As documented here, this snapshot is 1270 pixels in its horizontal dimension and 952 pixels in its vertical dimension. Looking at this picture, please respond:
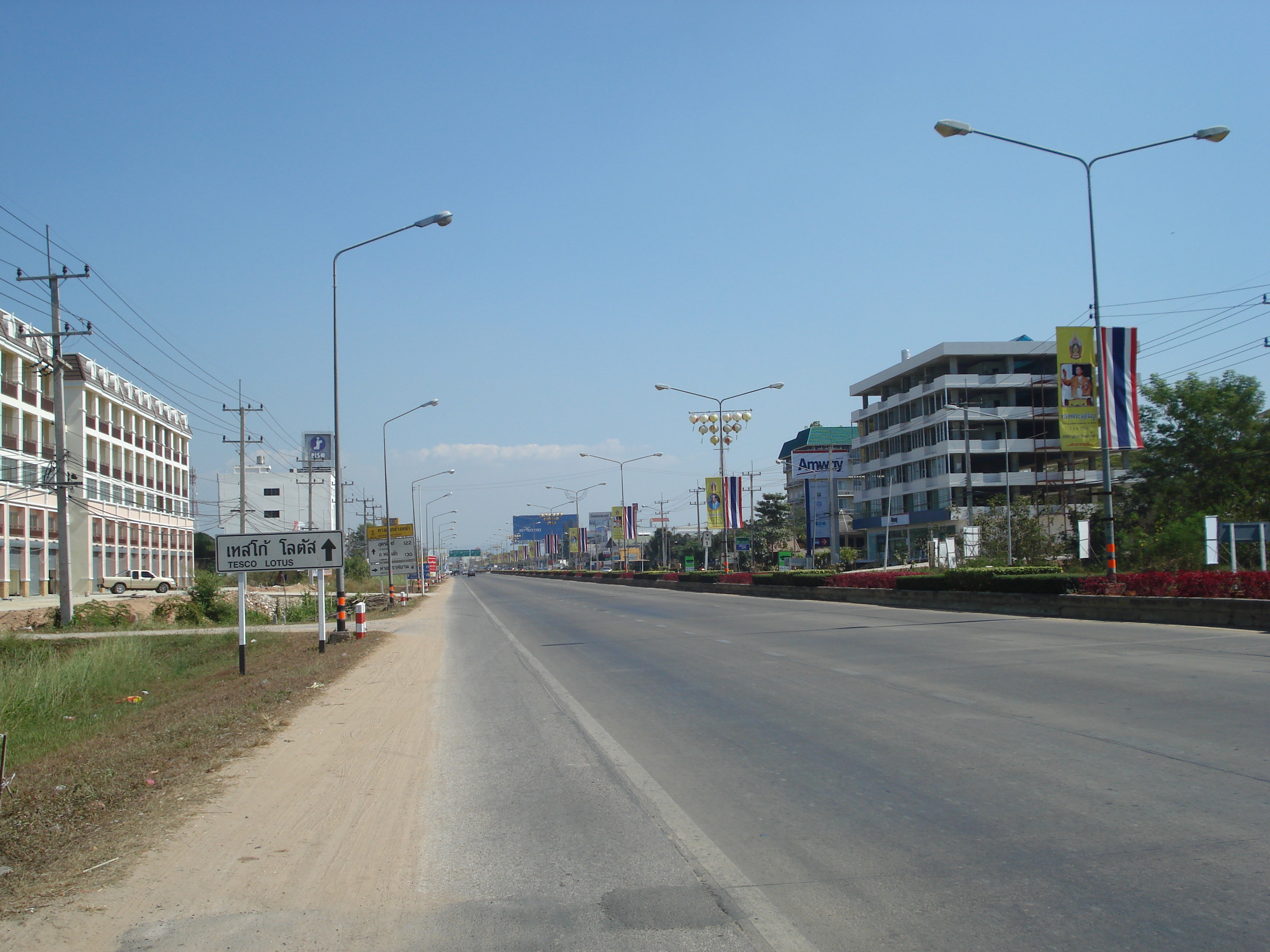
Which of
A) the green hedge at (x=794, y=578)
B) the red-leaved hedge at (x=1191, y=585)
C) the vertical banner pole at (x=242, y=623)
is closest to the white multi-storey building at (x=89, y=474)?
the vertical banner pole at (x=242, y=623)

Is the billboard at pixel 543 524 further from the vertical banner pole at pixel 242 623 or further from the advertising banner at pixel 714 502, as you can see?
the vertical banner pole at pixel 242 623

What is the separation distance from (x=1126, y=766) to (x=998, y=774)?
97 cm

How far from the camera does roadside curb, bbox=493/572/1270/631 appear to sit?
17.5m

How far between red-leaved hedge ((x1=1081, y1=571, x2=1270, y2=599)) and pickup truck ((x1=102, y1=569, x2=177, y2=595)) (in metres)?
59.4

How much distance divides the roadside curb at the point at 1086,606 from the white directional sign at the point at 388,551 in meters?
17.4

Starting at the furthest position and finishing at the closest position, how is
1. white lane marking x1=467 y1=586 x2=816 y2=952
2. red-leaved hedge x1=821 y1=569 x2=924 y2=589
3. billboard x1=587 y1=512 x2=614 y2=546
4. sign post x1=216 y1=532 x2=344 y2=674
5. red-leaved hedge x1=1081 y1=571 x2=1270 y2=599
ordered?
billboard x1=587 y1=512 x2=614 y2=546 → red-leaved hedge x1=821 y1=569 x2=924 y2=589 → red-leaved hedge x1=1081 y1=571 x2=1270 y2=599 → sign post x1=216 y1=532 x2=344 y2=674 → white lane marking x1=467 y1=586 x2=816 y2=952

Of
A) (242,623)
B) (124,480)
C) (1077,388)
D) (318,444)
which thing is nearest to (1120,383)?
(1077,388)

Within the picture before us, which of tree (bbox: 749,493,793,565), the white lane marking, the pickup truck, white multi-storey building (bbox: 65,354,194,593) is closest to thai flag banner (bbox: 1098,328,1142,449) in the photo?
the white lane marking

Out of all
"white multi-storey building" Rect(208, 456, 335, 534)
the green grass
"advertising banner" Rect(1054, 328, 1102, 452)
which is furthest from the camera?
"white multi-storey building" Rect(208, 456, 335, 534)

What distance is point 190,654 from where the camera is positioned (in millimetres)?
25156

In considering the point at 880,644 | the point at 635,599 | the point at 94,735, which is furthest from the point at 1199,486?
the point at 94,735

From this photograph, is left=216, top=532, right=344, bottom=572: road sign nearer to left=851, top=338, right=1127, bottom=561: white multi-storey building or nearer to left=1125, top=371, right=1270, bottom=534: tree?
left=1125, top=371, right=1270, bottom=534: tree

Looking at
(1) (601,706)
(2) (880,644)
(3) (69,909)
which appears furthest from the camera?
(2) (880,644)

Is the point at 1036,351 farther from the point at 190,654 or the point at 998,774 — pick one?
the point at 998,774
